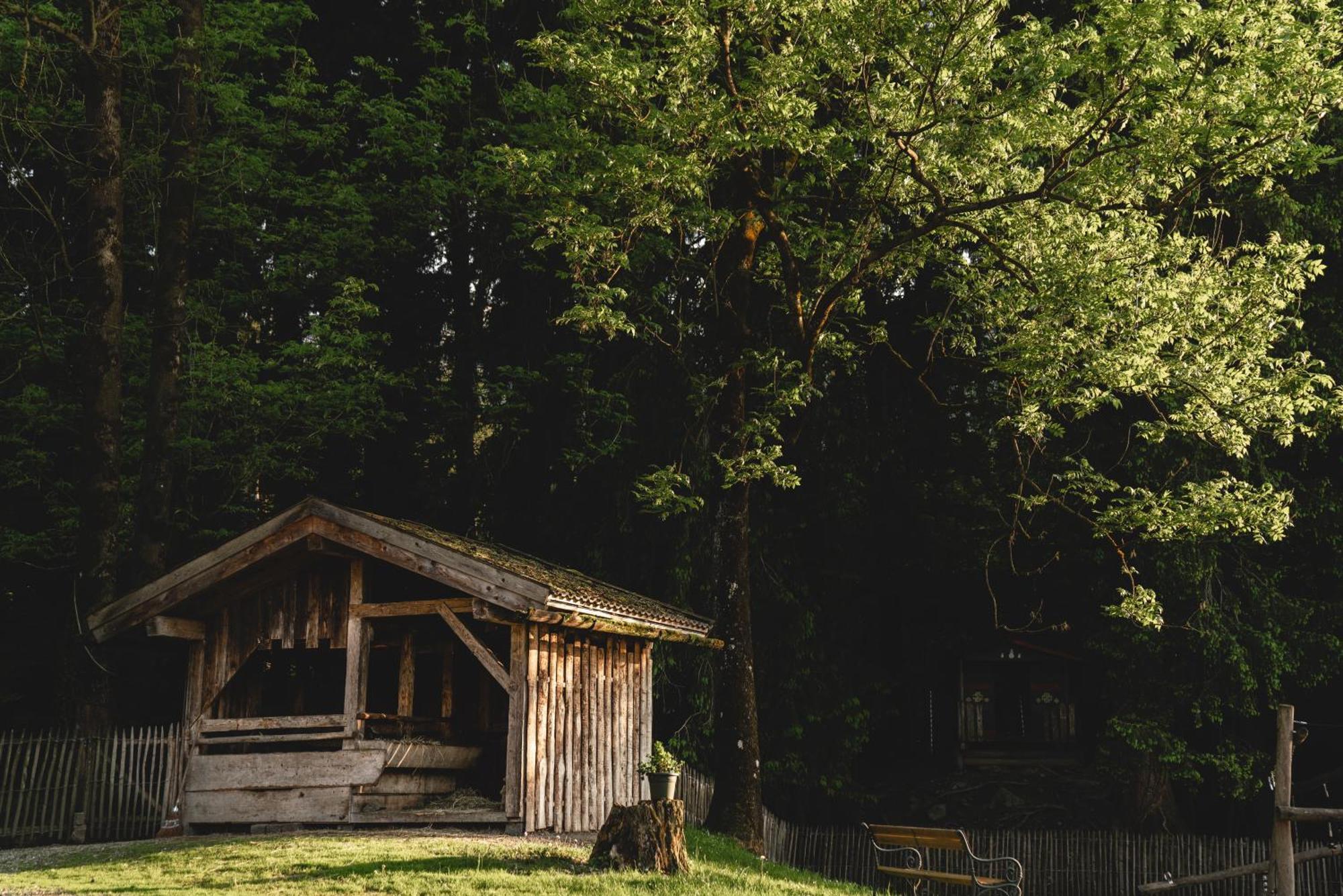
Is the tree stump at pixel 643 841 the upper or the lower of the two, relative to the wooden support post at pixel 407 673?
lower

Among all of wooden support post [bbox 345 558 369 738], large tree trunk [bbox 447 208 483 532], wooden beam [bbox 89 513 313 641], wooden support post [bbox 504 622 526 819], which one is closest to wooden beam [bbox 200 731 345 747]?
wooden support post [bbox 345 558 369 738]

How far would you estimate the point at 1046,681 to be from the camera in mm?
27375

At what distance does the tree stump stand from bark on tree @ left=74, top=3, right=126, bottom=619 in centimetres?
971

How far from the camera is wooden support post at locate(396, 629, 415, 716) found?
16.1 metres

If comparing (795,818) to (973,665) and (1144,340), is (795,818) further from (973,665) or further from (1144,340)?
(1144,340)

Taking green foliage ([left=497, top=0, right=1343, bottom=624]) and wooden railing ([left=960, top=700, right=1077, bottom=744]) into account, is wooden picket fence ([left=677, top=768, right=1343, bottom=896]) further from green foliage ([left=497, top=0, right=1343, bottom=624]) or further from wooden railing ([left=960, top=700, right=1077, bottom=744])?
wooden railing ([left=960, top=700, right=1077, bottom=744])

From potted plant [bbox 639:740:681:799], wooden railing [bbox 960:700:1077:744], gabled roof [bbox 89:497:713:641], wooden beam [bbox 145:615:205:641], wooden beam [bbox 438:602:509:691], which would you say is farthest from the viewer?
wooden railing [bbox 960:700:1077:744]

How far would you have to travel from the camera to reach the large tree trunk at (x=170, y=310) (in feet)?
63.7

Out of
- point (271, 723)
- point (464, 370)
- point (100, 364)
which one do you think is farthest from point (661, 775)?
point (464, 370)

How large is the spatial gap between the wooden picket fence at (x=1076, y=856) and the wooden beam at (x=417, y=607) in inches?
245

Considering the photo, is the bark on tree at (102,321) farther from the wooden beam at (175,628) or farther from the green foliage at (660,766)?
the green foliage at (660,766)

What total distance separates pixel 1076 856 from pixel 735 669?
757cm

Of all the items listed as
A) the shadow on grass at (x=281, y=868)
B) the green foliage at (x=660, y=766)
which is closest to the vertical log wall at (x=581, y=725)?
the green foliage at (x=660, y=766)

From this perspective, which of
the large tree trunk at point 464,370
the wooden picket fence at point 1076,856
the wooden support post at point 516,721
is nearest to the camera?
the wooden support post at point 516,721
